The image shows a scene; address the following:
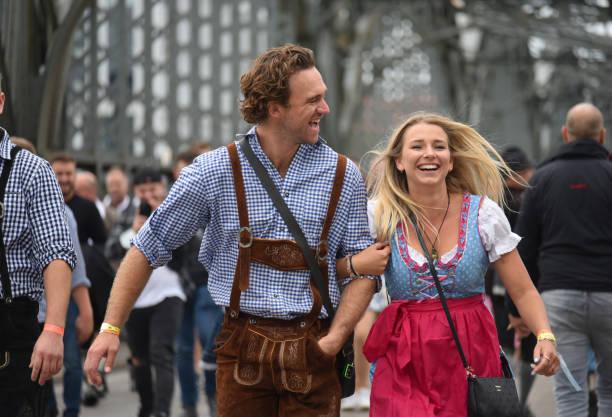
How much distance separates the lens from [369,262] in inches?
173

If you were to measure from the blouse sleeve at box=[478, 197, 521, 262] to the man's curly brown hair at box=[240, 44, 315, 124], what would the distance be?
91cm

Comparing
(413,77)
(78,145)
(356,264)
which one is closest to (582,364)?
(356,264)

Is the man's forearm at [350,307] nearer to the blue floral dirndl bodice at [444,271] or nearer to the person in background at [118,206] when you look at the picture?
the blue floral dirndl bodice at [444,271]

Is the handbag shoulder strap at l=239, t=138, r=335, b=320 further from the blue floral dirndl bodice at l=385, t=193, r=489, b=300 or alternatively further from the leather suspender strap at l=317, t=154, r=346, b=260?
the blue floral dirndl bodice at l=385, t=193, r=489, b=300

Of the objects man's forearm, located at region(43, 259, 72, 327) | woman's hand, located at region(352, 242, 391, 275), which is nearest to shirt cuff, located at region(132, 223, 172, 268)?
man's forearm, located at region(43, 259, 72, 327)

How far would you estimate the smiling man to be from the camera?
13.9 ft

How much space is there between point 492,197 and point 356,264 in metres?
0.89

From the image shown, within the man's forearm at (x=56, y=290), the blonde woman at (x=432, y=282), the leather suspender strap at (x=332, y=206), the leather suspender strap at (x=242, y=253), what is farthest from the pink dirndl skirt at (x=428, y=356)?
the man's forearm at (x=56, y=290)

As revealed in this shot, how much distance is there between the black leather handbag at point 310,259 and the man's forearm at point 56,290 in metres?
0.76

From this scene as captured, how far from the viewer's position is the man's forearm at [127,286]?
4.27 metres

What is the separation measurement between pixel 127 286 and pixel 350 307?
2.50ft

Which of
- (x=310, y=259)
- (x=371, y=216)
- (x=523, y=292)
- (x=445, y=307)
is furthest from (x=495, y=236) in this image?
(x=310, y=259)

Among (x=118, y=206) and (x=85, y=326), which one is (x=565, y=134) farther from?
(x=118, y=206)

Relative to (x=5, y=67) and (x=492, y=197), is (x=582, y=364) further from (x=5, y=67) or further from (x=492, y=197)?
(x=5, y=67)
